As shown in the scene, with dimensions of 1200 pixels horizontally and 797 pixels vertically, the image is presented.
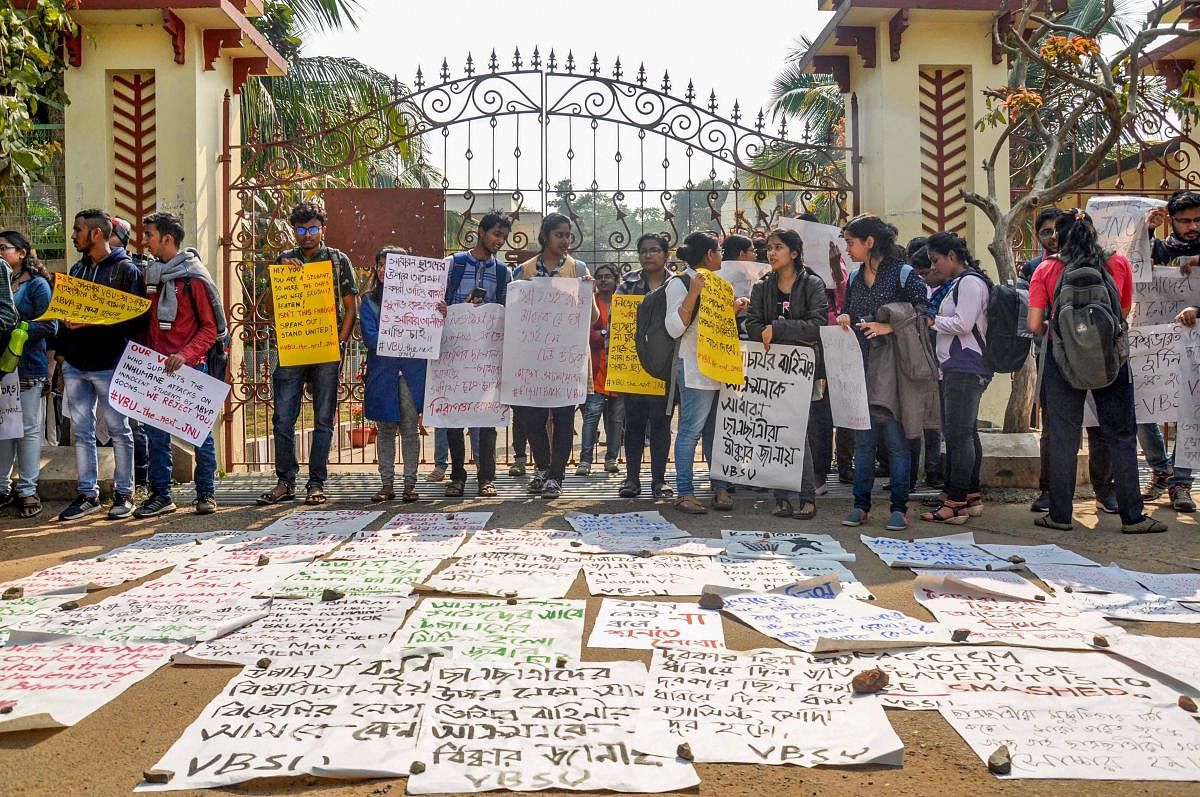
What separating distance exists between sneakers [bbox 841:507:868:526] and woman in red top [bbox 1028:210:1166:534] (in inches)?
46.1

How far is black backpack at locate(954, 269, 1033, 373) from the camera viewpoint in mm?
7137

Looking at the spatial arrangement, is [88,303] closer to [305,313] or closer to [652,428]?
[305,313]

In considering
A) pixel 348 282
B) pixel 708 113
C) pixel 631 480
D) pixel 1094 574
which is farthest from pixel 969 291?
pixel 348 282

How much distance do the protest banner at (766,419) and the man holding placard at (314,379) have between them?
2.80 metres

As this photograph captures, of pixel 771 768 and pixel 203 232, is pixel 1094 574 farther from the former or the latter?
pixel 203 232

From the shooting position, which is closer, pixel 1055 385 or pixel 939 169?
pixel 1055 385

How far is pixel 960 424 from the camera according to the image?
698 cm

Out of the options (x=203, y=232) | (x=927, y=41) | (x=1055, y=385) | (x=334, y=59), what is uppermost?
(x=334, y=59)

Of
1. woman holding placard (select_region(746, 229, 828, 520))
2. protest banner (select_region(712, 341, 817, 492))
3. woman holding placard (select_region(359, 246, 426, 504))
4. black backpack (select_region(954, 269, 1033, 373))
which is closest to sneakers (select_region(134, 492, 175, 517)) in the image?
woman holding placard (select_region(359, 246, 426, 504))

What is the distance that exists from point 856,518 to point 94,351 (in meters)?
5.22

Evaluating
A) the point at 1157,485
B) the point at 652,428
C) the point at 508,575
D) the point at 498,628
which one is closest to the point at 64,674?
the point at 498,628

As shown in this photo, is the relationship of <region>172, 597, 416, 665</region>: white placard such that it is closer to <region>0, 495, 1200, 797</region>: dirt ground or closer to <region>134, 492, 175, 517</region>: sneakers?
<region>0, 495, 1200, 797</region>: dirt ground

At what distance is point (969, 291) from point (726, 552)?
245 centimetres

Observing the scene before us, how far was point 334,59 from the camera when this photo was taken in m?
19.0
